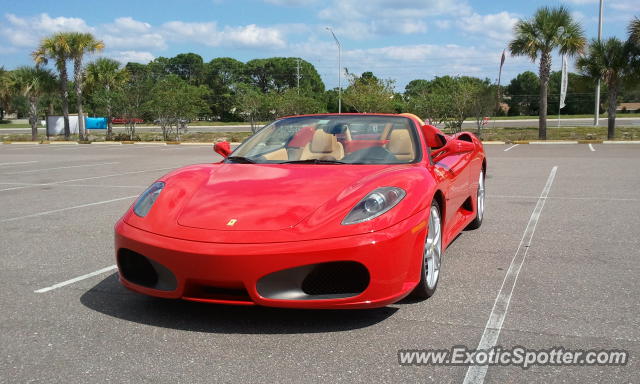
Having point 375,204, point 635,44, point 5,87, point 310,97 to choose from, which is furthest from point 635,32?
point 5,87

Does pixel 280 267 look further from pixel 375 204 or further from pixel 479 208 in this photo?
pixel 479 208

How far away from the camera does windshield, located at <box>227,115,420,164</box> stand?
428 cm

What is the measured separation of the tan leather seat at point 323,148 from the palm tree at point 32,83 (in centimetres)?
3595

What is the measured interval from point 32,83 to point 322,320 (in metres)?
38.0

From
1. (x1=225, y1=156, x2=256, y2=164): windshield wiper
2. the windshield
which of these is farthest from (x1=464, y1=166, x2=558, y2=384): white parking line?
(x1=225, y1=156, x2=256, y2=164): windshield wiper

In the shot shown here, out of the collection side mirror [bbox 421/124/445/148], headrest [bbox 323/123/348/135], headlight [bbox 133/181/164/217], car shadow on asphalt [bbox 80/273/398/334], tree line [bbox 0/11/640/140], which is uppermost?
tree line [bbox 0/11/640/140]

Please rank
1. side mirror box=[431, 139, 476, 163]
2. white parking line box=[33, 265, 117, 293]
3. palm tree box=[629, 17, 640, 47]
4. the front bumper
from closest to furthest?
1. the front bumper
2. white parking line box=[33, 265, 117, 293]
3. side mirror box=[431, 139, 476, 163]
4. palm tree box=[629, 17, 640, 47]

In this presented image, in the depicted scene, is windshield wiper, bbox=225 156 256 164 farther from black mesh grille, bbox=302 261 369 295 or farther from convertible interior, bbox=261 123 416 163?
black mesh grille, bbox=302 261 369 295

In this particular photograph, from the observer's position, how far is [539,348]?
2.96m

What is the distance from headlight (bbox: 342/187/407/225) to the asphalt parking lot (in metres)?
0.60

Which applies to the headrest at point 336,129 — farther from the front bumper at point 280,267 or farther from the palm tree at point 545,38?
the palm tree at point 545,38

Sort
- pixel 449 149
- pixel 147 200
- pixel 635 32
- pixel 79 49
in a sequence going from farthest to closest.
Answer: pixel 79 49, pixel 635 32, pixel 449 149, pixel 147 200

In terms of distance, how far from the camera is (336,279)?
3127 mm

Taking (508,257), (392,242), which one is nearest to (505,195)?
(508,257)
